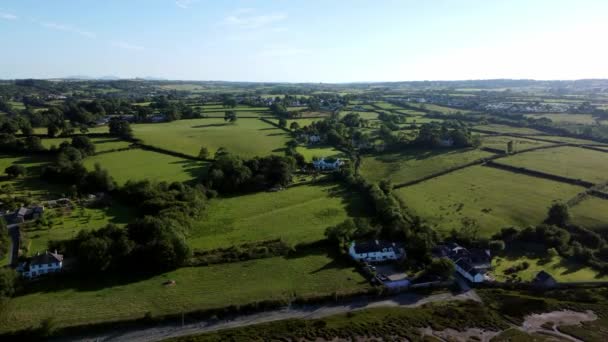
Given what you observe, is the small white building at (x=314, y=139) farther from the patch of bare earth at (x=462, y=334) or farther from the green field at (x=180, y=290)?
the patch of bare earth at (x=462, y=334)

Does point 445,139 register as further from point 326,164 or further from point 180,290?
point 180,290

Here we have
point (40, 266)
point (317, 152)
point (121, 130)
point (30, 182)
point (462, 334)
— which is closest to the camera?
point (462, 334)

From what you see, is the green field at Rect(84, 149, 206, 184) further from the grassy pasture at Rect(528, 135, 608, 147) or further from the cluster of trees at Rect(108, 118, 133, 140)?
the grassy pasture at Rect(528, 135, 608, 147)

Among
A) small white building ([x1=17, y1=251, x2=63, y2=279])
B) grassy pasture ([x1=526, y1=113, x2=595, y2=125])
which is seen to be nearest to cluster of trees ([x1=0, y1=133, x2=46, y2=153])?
small white building ([x1=17, y1=251, x2=63, y2=279])

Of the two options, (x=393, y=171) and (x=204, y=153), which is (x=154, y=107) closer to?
(x=204, y=153)

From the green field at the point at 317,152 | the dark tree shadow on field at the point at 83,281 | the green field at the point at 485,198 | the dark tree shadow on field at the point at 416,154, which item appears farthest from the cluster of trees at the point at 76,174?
the dark tree shadow on field at the point at 416,154

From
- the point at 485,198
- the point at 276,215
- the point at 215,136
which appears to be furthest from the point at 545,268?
the point at 215,136

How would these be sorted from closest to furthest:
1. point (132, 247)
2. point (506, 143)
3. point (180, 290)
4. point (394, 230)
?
point (180, 290) < point (132, 247) < point (394, 230) < point (506, 143)
